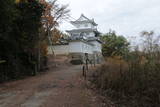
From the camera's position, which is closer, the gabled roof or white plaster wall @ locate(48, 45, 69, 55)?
white plaster wall @ locate(48, 45, 69, 55)

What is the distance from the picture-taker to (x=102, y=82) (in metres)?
8.88

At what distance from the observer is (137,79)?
772 centimetres

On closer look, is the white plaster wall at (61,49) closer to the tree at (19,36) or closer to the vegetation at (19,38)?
the vegetation at (19,38)

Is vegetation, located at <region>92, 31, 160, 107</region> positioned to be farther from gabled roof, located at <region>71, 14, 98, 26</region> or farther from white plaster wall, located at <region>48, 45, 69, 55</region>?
gabled roof, located at <region>71, 14, 98, 26</region>

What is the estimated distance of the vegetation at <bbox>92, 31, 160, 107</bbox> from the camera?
7.15 metres

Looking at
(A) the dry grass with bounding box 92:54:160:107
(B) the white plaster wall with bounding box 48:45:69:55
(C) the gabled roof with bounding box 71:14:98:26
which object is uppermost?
(C) the gabled roof with bounding box 71:14:98:26

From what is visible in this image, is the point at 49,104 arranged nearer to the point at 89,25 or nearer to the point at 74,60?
the point at 74,60

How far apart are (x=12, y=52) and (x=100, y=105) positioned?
9.70 m

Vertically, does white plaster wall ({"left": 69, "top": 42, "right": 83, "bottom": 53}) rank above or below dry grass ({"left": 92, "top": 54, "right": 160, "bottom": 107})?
above

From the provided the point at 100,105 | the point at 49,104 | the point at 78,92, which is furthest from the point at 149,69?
the point at 49,104

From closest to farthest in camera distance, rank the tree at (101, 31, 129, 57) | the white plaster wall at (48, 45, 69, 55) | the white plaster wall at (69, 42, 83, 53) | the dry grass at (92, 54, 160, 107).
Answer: the dry grass at (92, 54, 160, 107) < the white plaster wall at (69, 42, 83, 53) < the white plaster wall at (48, 45, 69, 55) < the tree at (101, 31, 129, 57)

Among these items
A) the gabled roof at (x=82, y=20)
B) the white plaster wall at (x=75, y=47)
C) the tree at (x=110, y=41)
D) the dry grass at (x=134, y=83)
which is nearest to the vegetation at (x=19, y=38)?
the dry grass at (x=134, y=83)

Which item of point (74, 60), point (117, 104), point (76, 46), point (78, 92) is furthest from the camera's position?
point (76, 46)

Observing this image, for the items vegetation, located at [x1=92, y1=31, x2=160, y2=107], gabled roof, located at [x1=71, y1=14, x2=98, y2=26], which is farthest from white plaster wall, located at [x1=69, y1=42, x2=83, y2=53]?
vegetation, located at [x1=92, y1=31, x2=160, y2=107]
